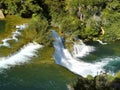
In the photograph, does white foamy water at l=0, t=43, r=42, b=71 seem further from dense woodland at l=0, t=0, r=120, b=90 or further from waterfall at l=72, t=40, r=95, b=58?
dense woodland at l=0, t=0, r=120, b=90

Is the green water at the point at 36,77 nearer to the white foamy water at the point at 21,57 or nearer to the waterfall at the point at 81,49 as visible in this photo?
the white foamy water at the point at 21,57

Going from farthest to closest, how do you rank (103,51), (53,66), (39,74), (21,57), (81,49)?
(103,51) → (81,49) → (21,57) → (53,66) → (39,74)

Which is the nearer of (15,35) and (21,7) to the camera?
(15,35)

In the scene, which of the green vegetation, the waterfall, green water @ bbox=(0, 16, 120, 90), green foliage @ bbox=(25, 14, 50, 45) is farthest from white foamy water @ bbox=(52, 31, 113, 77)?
the green vegetation

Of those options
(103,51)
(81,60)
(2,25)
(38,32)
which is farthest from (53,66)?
(2,25)

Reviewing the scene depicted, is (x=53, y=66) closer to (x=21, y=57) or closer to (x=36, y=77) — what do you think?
(x=36, y=77)

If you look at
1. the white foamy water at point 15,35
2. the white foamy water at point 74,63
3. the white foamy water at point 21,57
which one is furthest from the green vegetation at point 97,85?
the white foamy water at point 15,35
